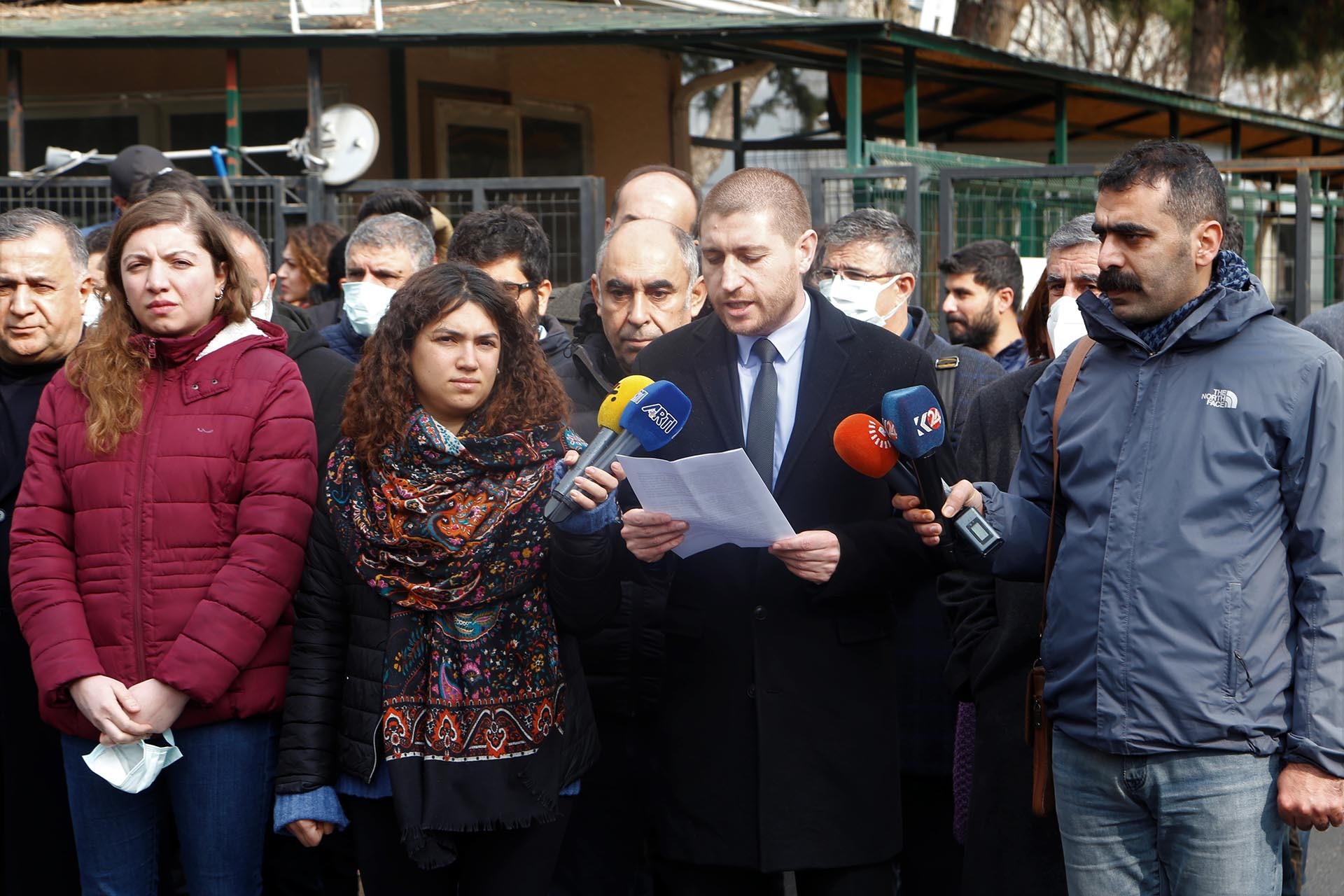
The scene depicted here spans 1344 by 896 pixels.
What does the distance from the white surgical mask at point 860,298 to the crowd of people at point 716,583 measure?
4.36 ft

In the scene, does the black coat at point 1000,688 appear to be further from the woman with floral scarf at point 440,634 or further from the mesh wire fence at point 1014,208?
the mesh wire fence at point 1014,208

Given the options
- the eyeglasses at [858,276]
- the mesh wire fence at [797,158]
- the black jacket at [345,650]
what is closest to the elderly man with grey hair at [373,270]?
the eyeglasses at [858,276]

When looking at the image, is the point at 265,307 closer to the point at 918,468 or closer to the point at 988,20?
the point at 918,468

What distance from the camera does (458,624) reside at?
3537 millimetres

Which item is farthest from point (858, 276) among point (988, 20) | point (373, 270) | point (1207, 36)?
point (1207, 36)

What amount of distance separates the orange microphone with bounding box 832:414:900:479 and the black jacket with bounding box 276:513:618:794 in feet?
2.20

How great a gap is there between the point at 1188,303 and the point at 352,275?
3335 mm

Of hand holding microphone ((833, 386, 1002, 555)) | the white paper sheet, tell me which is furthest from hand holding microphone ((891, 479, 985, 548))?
the white paper sheet

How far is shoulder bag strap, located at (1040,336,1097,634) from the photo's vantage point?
3.39 metres

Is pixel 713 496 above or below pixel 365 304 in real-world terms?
below

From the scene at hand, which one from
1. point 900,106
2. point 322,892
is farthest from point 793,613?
point 900,106

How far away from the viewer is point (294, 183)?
33.0 ft

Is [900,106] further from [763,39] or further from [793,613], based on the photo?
[793,613]

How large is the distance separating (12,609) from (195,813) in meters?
1.08
